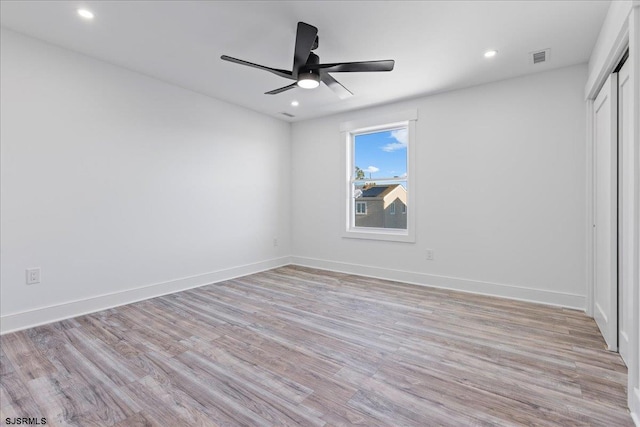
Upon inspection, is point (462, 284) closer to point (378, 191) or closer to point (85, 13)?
point (378, 191)

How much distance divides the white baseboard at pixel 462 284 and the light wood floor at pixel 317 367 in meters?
0.19

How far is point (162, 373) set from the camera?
191 centimetres

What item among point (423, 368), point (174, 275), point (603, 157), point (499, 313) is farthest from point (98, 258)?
point (603, 157)

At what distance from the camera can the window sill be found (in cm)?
416

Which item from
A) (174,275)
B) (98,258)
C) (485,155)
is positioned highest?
(485,155)

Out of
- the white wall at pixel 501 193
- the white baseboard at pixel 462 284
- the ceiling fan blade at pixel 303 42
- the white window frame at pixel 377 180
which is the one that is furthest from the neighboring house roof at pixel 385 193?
the ceiling fan blade at pixel 303 42

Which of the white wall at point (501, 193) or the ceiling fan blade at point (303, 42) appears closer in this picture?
the ceiling fan blade at point (303, 42)

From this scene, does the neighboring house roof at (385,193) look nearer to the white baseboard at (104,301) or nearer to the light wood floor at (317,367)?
the light wood floor at (317,367)

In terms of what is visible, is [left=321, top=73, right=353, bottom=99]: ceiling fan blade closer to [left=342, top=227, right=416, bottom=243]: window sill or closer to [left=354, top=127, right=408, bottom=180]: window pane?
[left=354, top=127, right=408, bottom=180]: window pane

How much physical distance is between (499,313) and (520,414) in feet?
5.21

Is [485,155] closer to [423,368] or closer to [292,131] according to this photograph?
[423,368]

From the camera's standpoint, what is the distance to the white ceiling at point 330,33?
87.3 inches

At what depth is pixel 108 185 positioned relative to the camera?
10.2 ft

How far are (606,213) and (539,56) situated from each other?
1.61 m
